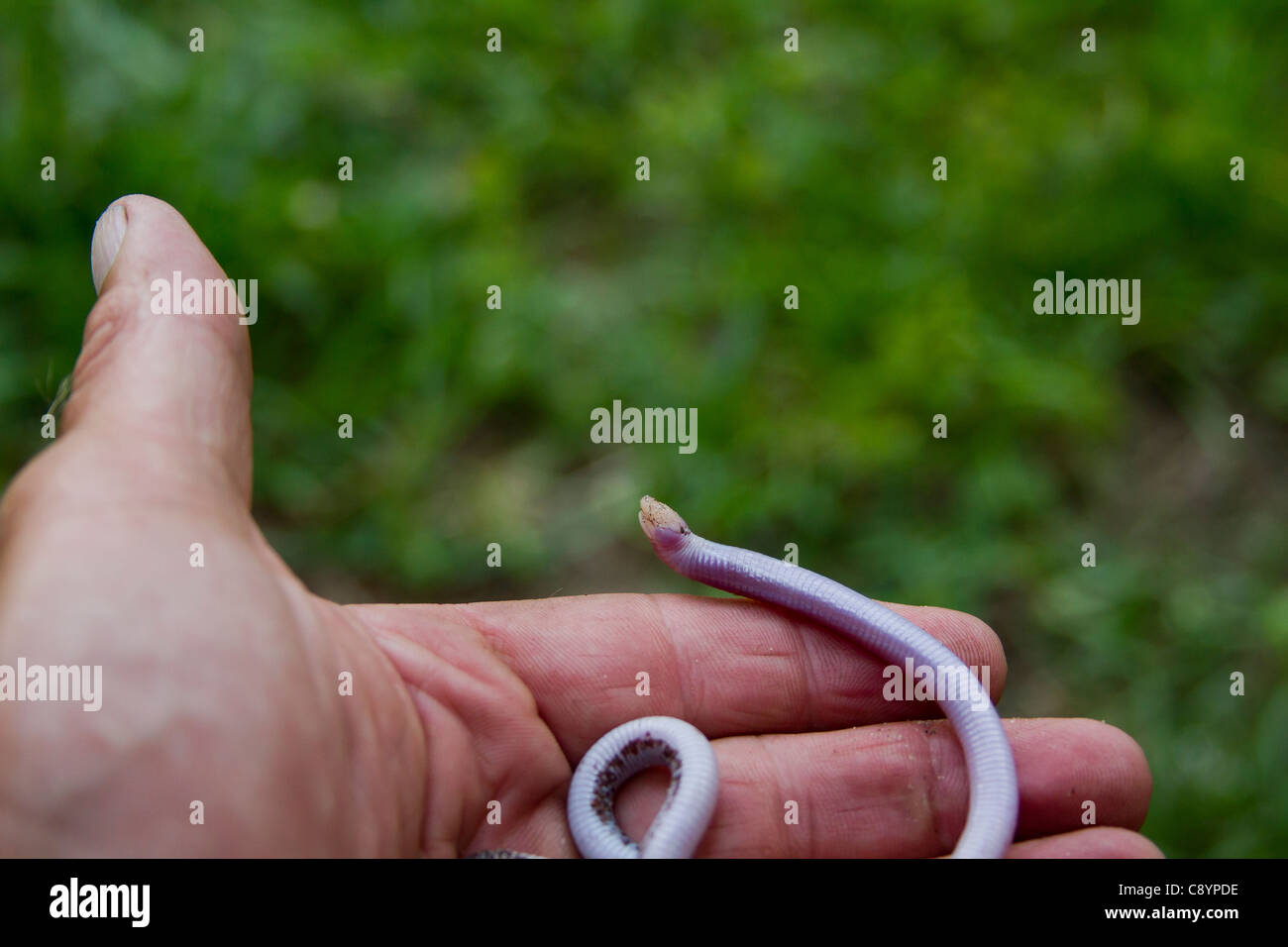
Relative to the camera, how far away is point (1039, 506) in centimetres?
554

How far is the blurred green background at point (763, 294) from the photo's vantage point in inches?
214

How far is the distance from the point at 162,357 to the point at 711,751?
235 cm

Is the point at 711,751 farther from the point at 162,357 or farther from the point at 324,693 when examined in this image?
the point at 162,357

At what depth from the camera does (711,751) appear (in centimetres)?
399

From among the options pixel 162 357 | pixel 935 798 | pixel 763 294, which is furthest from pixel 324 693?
pixel 763 294

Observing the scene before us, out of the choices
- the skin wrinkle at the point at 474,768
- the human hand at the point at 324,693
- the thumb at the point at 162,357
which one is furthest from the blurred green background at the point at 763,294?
the thumb at the point at 162,357

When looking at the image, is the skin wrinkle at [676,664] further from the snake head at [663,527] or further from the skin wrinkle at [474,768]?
the skin wrinkle at [474,768]

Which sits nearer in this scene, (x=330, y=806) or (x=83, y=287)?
(x=330, y=806)

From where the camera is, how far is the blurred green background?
5.44m

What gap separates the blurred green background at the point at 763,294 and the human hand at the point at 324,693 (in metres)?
1.22
